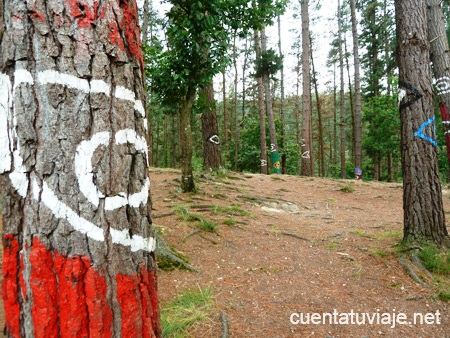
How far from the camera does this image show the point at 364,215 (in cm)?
692

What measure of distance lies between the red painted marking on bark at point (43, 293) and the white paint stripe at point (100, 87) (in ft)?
A: 1.88

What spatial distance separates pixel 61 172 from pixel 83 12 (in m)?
0.58

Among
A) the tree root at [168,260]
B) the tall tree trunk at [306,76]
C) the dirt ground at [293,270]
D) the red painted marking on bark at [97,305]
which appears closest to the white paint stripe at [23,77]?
the red painted marking on bark at [97,305]

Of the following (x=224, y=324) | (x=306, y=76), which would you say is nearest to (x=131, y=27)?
(x=224, y=324)

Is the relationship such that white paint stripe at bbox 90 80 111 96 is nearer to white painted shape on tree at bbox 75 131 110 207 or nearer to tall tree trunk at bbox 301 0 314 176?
white painted shape on tree at bbox 75 131 110 207

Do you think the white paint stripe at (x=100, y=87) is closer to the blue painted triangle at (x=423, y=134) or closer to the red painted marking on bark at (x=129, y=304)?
the red painted marking on bark at (x=129, y=304)

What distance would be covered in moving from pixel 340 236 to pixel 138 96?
4753 millimetres

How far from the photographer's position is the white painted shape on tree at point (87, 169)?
101 cm

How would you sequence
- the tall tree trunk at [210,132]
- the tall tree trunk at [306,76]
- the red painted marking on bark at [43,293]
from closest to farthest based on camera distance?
1. the red painted marking on bark at [43,293]
2. the tall tree trunk at [210,132]
3. the tall tree trunk at [306,76]

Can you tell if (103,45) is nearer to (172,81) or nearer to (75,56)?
(75,56)

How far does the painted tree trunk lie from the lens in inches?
39.0

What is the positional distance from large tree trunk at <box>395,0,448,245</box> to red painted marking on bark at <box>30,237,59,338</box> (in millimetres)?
4283

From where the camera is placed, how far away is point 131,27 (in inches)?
45.3

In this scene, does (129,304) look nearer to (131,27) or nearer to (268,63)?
(131,27)
